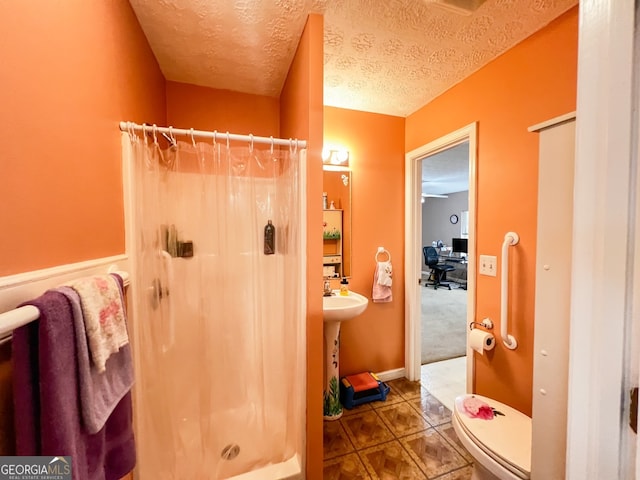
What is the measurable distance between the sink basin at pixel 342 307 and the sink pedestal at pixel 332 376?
0.51 feet

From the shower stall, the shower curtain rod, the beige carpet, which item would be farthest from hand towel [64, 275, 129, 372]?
the beige carpet

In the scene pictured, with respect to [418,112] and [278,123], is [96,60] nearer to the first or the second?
[278,123]

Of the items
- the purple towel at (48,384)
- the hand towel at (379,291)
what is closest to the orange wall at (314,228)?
the purple towel at (48,384)

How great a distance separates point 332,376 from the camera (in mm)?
1829

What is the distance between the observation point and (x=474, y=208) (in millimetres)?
1692

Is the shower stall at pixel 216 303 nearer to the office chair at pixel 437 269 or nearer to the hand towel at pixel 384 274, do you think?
the hand towel at pixel 384 274

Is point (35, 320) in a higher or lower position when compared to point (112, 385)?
higher

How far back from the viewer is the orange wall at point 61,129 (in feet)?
1.76

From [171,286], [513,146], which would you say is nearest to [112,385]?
[171,286]

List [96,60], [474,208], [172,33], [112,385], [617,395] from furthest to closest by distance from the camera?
1. [474,208]
2. [172,33]
3. [96,60]
4. [112,385]
5. [617,395]

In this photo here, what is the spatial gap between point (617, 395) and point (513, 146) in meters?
1.46
